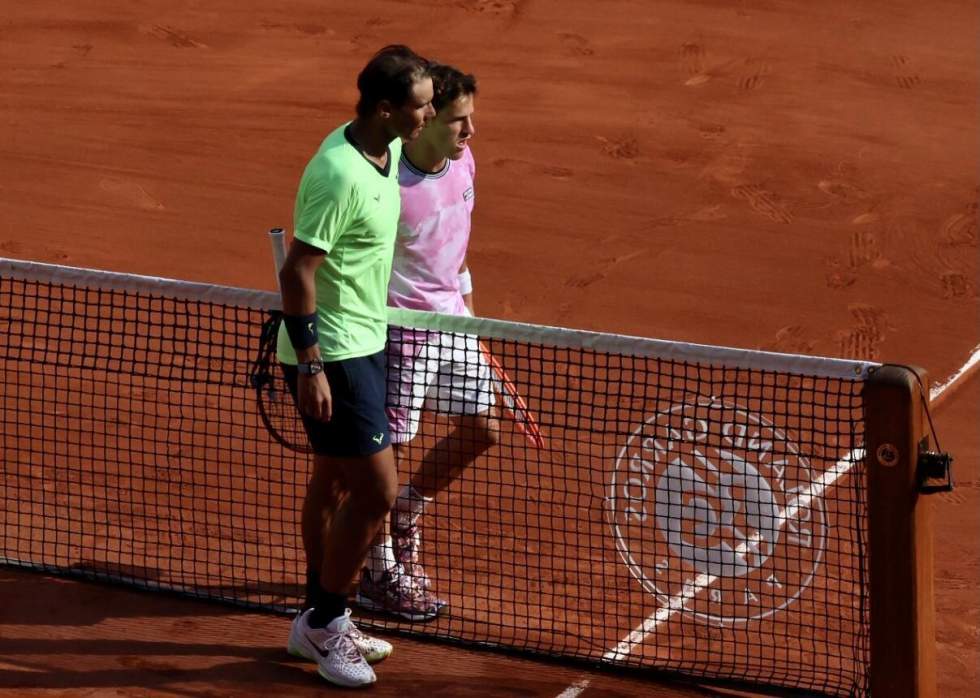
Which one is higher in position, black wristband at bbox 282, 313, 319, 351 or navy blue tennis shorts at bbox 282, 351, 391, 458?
black wristband at bbox 282, 313, 319, 351

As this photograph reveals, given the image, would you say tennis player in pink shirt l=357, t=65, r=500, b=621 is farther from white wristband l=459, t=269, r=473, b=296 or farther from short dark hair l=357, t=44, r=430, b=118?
short dark hair l=357, t=44, r=430, b=118

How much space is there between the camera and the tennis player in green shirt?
4770 millimetres

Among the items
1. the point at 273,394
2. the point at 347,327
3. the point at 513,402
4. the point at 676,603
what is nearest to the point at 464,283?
the point at 513,402

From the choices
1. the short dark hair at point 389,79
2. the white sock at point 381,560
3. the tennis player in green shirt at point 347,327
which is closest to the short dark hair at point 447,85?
the tennis player in green shirt at point 347,327

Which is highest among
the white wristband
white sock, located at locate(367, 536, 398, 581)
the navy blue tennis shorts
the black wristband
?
the white wristband

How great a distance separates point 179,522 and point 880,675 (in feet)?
10.6

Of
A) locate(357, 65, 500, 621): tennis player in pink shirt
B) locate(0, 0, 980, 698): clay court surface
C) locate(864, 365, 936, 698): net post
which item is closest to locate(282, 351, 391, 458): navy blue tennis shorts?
locate(357, 65, 500, 621): tennis player in pink shirt

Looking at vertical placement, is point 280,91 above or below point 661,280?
above

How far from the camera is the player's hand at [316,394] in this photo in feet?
15.9

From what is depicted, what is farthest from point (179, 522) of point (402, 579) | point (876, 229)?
point (876, 229)

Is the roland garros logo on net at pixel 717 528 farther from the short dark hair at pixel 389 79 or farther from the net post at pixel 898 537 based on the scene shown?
the short dark hair at pixel 389 79

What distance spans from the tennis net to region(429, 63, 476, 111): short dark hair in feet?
2.56

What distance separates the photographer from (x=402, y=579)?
236 inches

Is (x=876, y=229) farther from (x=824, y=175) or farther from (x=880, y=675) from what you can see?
(x=880, y=675)
